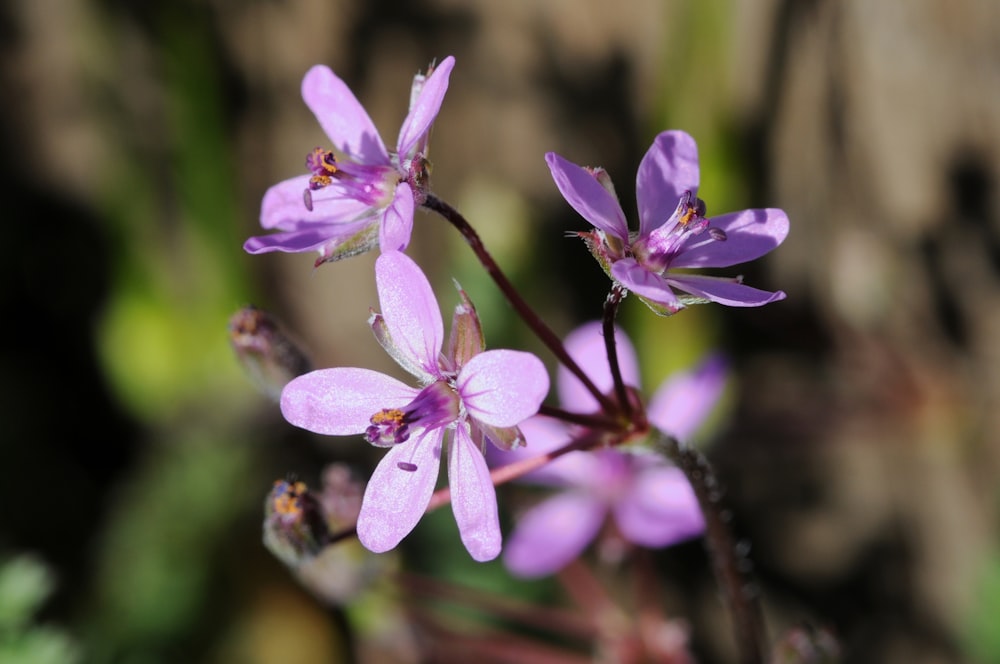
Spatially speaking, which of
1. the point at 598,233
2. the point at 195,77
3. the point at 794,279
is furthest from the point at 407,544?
the point at 598,233

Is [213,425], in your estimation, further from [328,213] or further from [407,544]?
[328,213]

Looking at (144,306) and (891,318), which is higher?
(144,306)

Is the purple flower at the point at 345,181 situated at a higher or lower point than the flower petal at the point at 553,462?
higher

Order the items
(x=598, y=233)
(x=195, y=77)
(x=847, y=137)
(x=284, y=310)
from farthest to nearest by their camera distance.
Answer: (x=284, y=310)
(x=195, y=77)
(x=847, y=137)
(x=598, y=233)

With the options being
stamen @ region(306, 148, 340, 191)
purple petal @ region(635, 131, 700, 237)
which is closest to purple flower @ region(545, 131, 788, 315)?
purple petal @ region(635, 131, 700, 237)

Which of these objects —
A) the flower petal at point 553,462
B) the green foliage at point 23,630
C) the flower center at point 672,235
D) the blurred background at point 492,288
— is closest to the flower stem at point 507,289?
the flower center at point 672,235

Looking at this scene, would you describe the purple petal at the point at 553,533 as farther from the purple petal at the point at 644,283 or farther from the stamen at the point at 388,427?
the purple petal at the point at 644,283

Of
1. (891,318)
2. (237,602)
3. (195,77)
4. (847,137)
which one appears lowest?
(237,602)

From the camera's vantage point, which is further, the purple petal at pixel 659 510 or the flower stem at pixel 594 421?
the purple petal at pixel 659 510
